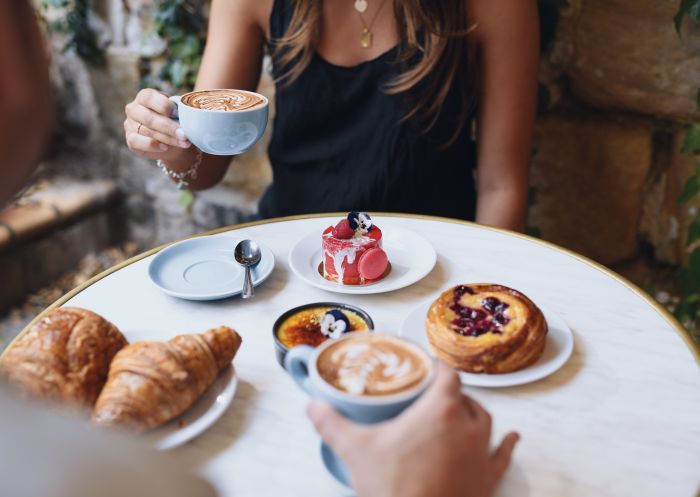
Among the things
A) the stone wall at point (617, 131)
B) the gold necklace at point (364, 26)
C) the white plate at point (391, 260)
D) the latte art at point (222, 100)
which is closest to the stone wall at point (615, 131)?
the stone wall at point (617, 131)

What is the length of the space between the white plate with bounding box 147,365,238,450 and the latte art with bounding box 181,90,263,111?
0.51 m

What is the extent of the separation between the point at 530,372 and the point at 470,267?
34 cm

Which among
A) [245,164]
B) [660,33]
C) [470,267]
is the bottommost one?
[245,164]

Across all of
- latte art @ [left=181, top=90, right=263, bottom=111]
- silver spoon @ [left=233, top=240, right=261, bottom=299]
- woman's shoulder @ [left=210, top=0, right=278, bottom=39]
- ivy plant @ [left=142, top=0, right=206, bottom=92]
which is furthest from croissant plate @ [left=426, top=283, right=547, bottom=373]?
ivy plant @ [left=142, top=0, right=206, bottom=92]

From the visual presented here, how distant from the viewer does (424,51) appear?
159cm

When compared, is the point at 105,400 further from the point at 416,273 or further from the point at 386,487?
the point at 416,273

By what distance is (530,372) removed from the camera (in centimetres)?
93

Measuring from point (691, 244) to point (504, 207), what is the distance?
67cm

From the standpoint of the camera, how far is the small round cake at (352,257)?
1.17 metres

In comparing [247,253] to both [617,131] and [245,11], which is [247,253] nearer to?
[245,11]

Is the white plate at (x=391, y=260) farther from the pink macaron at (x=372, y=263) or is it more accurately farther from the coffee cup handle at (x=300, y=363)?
the coffee cup handle at (x=300, y=363)

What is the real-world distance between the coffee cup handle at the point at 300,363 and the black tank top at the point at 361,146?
0.99 m

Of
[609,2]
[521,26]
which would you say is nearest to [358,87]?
[521,26]

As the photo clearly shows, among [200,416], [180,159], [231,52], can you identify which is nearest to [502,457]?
[200,416]
